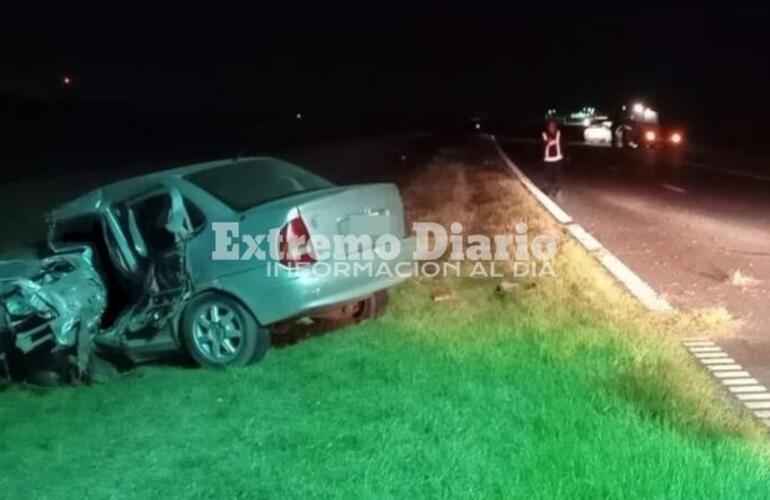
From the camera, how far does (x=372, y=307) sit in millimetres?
9617

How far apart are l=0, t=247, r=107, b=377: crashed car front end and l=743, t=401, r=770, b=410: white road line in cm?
477

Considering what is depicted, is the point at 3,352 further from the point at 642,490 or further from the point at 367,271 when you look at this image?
the point at 642,490

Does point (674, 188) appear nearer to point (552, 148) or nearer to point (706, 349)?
point (552, 148)

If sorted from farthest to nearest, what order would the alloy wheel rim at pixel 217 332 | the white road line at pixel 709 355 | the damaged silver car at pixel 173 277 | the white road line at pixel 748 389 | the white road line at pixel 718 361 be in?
the alloy wheel rim at pixel 217 332
the damaged silver car at pixel 173 277
the white road line at pixel 709 355
the white road line at pixel 718 361
the white road line at pixel 748 389

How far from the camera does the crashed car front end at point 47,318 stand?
850 centimetres

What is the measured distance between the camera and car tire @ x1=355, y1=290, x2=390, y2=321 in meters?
9.59

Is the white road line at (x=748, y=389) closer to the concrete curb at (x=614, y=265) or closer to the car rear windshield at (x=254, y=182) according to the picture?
the concrete curb at (x=614, y=265)

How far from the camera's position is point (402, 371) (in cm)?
750

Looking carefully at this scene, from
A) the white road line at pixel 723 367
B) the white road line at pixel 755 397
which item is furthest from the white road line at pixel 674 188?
the white road line at pixel 755 397

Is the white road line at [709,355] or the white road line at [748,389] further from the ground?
the white road line at [748,389]

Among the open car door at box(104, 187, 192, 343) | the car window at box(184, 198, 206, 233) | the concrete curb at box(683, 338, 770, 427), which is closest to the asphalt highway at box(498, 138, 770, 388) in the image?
the concrete curb at box(683, 338, 770, 427)

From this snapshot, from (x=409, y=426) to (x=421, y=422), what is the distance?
10cm

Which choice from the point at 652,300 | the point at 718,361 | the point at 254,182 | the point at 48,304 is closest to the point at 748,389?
the point at 718,361

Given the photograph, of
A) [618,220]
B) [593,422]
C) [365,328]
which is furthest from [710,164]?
[593,422]
